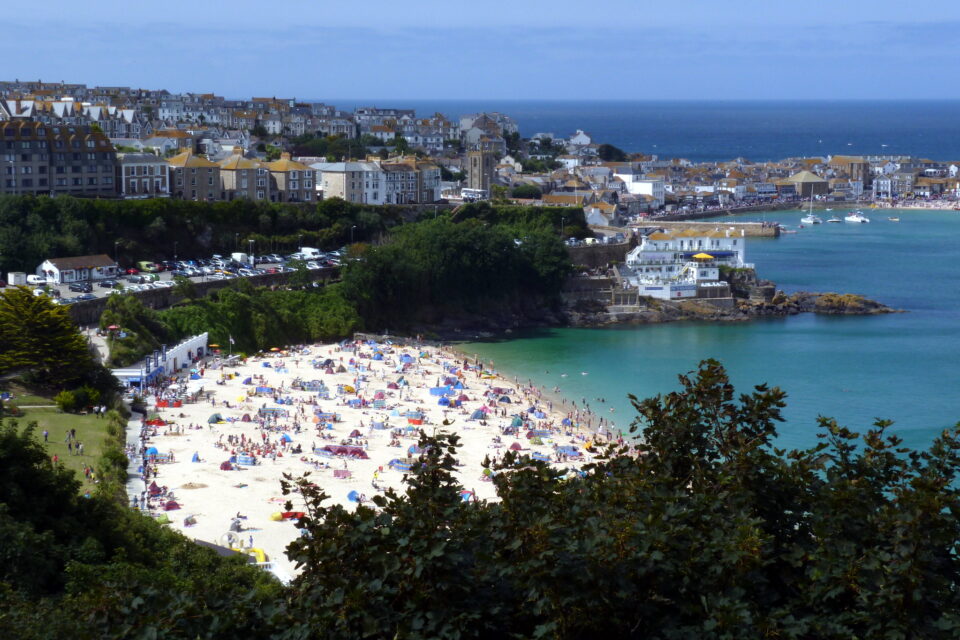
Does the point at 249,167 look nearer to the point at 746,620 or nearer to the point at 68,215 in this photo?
the point at 68,215

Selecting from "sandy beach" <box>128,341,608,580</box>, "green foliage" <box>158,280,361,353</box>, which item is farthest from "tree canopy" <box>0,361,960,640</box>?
"green foliage" <box>158,280,361,353</box>

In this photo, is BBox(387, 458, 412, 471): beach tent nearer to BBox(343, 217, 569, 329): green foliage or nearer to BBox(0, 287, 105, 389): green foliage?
BBox(0, 287, 105, 389): green foliage

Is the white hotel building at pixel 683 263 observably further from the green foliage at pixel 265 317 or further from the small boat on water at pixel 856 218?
the small boat on water at pixel 856 218

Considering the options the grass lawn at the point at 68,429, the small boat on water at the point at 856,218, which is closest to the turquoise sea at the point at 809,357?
the grass lawn at the point at 68,429

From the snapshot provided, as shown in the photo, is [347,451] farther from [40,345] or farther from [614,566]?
[614,566]

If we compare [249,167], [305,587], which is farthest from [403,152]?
[305,587]

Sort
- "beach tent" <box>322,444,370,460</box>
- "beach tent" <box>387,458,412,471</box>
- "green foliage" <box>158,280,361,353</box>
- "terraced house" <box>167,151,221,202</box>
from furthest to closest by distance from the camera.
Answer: "terraced house" <box>167,151,221,202</box> < "green foliage" <box>158,280,361,353</box> < "beach tent" <box>322,444,370,460</box> < "beach tent" <box>387,458,412,471</box>

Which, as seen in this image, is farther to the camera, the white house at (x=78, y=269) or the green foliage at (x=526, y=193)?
the green foliage at (x=526, y=193)

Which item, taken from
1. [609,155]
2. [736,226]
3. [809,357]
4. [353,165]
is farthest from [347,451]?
[609,155]
